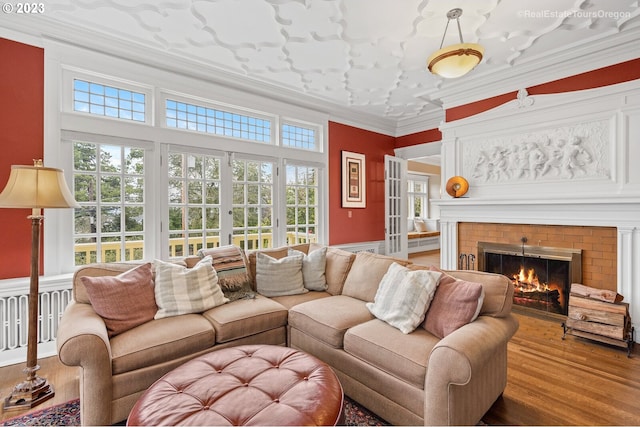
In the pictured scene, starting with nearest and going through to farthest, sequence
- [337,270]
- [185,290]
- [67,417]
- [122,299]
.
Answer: [67,417] → [122,299] → [185,290] → [337,270]

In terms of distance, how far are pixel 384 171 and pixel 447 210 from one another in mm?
1689

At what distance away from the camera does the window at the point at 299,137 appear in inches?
181

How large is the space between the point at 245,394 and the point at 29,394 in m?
1.76

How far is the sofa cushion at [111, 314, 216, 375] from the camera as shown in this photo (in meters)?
1.81

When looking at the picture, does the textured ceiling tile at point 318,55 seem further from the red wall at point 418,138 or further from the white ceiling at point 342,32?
the red wall at point 418,138

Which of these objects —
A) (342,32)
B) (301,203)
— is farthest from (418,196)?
(342,32)

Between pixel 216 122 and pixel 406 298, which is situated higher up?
pixel 216 122

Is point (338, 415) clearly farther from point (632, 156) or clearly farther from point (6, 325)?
point (632, 156)

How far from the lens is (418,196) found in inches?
380

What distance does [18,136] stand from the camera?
8.74ft

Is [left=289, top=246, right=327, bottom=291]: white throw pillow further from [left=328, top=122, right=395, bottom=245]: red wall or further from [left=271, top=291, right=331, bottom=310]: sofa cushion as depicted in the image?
[left=328, top=122, right=395, bottom=245]: red wall

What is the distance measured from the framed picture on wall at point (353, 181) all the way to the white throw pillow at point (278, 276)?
2391 millimetres

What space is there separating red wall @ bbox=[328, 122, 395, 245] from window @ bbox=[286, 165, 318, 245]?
0.29 metres

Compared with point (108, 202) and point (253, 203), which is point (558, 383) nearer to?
point (253, 203)
